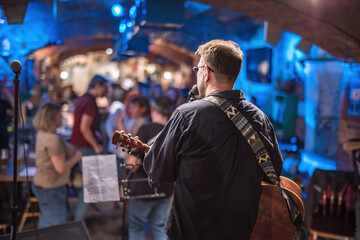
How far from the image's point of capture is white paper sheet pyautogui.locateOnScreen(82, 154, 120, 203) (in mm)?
2367

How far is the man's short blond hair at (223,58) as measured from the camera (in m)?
1.71

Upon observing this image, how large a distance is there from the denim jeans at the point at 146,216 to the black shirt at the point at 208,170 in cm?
119

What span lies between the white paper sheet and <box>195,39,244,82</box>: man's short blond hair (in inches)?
43.0

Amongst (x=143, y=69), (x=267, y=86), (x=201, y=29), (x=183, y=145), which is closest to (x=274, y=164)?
(x=183, y=145)

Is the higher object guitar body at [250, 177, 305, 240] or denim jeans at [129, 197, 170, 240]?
guitar body at [250, 177, 305, 240]

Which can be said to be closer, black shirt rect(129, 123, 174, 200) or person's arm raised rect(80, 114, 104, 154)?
black shirt rect(129, 123, 174, 200)

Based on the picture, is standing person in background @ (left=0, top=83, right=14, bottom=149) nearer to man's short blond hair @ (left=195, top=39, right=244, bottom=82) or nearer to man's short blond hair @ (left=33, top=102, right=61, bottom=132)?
man's short blond hair @ (left=33, top=102, right=61, bottom=132)

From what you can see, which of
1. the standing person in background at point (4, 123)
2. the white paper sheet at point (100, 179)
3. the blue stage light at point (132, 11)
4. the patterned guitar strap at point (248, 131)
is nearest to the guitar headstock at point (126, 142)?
the white paper sheet at point (100, 179)

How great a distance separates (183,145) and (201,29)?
6589mm

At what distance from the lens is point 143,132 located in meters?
2.79

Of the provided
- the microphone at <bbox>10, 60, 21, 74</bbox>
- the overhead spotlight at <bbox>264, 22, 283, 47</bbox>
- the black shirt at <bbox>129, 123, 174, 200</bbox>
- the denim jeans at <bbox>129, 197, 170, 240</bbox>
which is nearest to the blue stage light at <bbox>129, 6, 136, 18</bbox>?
the overhead spotlight at <bbox>264, 22, 283, 47</bbox>

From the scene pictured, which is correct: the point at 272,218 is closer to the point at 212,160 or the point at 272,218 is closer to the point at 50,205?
the point at 212,160

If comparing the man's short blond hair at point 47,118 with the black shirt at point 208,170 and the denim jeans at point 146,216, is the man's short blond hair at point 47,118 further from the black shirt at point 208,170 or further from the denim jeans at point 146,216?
the black shirt at point 208,170

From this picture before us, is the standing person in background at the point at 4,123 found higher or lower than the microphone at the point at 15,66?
lower
